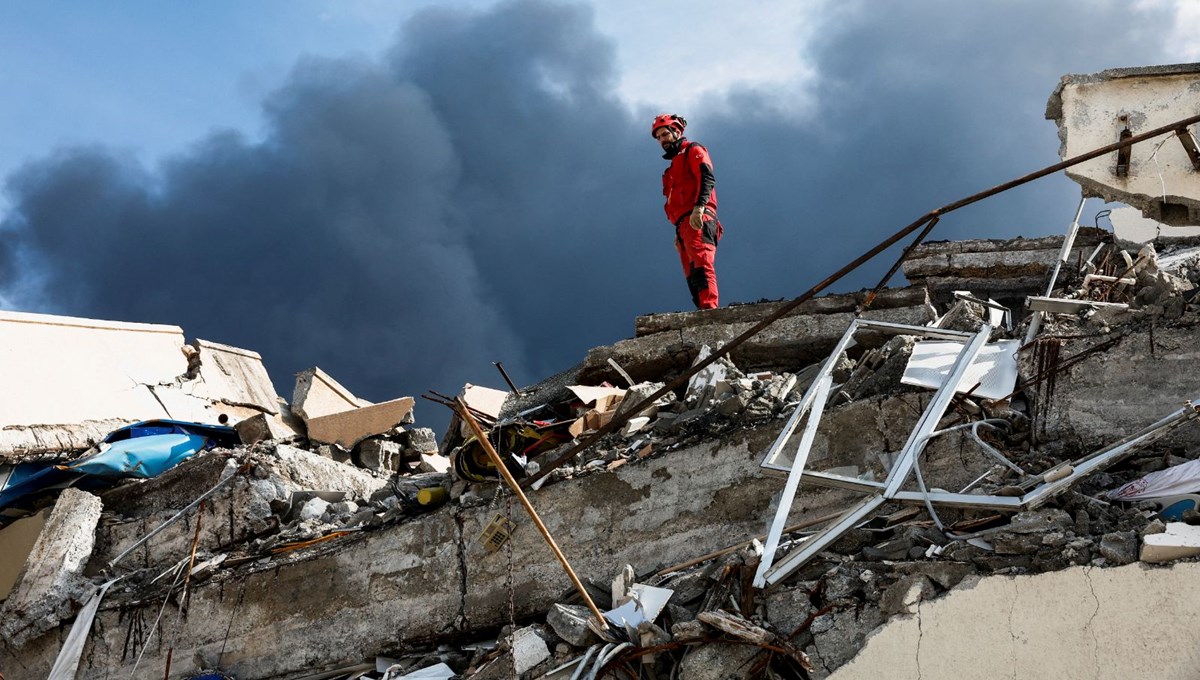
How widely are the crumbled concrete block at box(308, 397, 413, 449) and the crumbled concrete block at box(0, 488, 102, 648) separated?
2556mm

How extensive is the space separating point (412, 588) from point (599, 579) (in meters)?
1.24

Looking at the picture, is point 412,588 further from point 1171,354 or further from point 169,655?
point 1171,354

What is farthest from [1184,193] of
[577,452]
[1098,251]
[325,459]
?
[325,459]

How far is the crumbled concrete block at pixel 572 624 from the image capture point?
7.30 m

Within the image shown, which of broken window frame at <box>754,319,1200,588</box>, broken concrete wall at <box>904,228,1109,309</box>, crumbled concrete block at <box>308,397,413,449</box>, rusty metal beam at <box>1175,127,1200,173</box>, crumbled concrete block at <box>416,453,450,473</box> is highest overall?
broken concrete wall at <box>904,228,1109,309</box>

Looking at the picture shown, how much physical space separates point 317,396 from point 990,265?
19.8ft

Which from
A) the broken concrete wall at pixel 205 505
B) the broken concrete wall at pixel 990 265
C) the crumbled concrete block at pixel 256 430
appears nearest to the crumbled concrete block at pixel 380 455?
the crumbled concrete block at pixel 256 430

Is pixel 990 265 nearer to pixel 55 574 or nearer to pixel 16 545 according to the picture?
pixel 55 574

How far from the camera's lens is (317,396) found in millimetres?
13477

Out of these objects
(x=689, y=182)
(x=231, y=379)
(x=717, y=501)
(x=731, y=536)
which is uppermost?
(x=689, y=182)

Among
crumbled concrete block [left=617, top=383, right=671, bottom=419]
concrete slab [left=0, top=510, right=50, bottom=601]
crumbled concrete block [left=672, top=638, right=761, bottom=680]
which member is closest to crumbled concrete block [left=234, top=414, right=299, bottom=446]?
concrete slab [left=0, top=510, right=50, bottom=601]

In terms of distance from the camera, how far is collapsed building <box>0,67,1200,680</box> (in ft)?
21.4

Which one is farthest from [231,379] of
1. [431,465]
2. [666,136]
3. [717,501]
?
[717,501]

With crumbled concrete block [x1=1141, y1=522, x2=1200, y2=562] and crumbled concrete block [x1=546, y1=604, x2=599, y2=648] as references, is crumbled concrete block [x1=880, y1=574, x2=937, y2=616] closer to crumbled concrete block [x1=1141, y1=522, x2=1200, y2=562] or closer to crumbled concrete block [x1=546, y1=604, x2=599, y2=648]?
crumbled concrete block [x1=1141, y1=522, x2=1200, y2=562]
